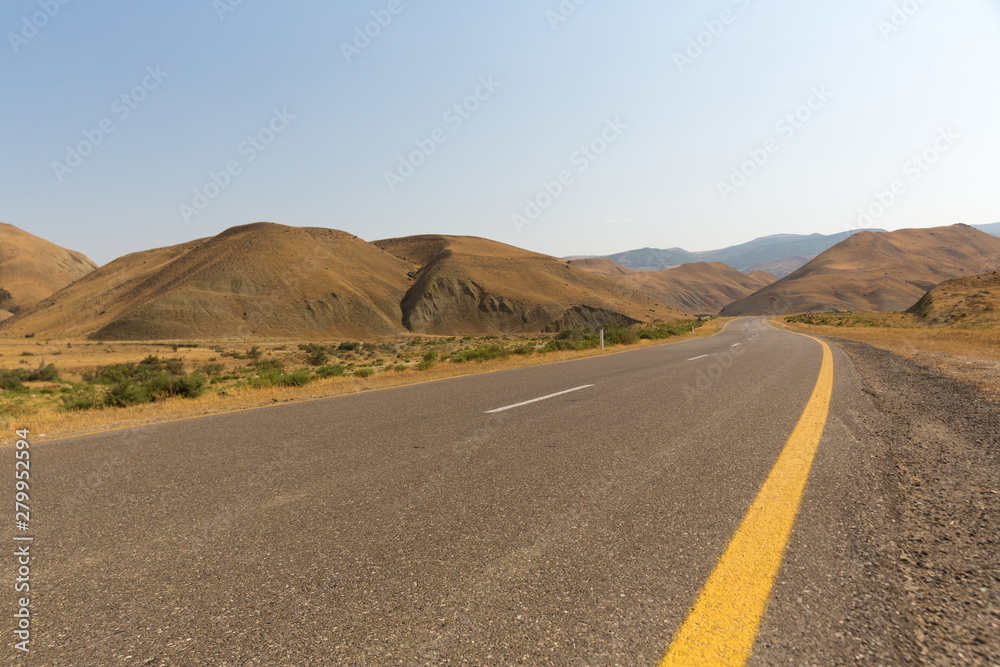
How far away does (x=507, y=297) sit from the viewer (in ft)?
277

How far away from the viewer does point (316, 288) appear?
7650 centimetres

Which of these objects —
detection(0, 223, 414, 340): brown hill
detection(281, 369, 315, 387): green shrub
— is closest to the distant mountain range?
detection(0, 223, 414, 340): brown hill

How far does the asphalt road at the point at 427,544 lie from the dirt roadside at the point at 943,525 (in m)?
0.13

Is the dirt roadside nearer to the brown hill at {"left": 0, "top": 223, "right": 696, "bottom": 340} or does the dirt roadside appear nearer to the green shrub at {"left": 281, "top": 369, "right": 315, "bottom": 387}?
the green shrub at {"left": 281, "top": 369, "right": 315, "bottom": 387}

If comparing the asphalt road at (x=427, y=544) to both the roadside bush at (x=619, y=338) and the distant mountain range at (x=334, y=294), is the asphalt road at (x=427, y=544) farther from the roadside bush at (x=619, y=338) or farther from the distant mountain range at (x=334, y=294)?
the distant mountain range at (x=334, y=294)

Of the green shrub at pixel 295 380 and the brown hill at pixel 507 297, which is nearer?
the green shrub at pixel 295 380

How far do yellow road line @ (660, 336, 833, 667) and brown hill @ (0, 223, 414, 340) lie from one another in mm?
72629

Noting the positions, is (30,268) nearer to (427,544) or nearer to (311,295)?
(311,295)

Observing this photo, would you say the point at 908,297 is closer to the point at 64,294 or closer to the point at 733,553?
the point at 733,553

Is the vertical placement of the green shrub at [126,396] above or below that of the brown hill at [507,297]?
below

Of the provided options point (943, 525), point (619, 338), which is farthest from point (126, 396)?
point (619, 338)

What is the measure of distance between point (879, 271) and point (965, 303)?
13253cm

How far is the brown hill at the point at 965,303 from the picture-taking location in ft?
114

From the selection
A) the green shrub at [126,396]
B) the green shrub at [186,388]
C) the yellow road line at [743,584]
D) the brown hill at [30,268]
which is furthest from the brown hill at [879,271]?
the brown hill at [30,268]
